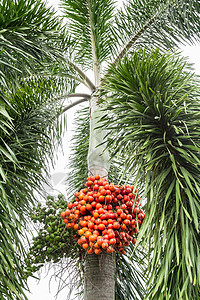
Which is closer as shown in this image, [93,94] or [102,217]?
[102,217]

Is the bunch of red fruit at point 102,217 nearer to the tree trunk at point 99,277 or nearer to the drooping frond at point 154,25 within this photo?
the tree trunk at point 99,277

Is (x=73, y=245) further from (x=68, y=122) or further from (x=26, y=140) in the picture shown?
(x=68, y=122)

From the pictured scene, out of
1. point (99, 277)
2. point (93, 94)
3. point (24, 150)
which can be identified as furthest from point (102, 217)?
point (93, 94)

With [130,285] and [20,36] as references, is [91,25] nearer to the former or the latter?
[20,36]

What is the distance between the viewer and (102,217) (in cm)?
238

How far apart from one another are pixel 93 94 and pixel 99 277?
5.28ft

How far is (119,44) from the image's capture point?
143 inches

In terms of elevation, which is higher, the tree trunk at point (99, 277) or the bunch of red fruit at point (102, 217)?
the bunch of red fruit at point (102, 217)

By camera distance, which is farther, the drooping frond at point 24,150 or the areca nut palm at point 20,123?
the drooping frond at point 24,150

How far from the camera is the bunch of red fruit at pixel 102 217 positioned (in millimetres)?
2301

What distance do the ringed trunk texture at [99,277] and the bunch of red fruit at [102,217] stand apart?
10 cm

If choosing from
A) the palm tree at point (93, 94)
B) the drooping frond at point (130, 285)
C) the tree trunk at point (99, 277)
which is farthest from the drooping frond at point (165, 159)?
the drooping frond at point (130, 285)

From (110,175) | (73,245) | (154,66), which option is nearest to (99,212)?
(73,245)

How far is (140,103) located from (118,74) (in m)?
0.28
